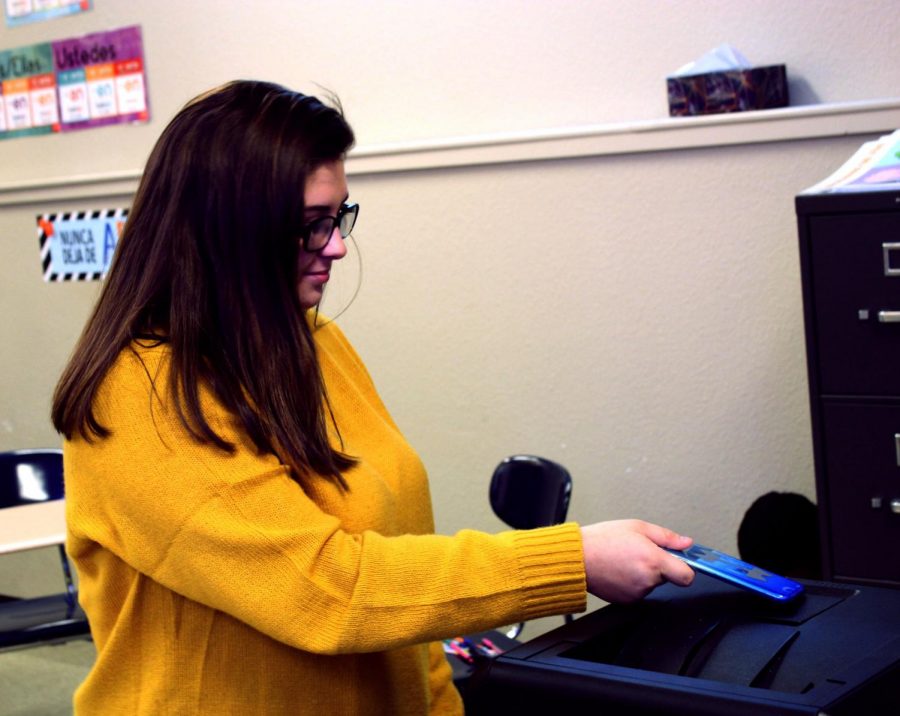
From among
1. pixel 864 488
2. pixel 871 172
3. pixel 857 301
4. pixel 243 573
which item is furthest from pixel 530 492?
pixel 243 573

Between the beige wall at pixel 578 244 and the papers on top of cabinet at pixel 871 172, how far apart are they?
353 millimetres

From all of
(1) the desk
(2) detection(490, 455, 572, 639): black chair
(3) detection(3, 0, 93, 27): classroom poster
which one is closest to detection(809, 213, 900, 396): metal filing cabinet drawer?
(2) detection(490, 455, 572, 639): black chair

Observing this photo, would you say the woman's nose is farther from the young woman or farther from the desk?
the desk

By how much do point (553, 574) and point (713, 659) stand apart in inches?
7.9

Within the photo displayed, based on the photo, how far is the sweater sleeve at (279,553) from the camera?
1.10 meters

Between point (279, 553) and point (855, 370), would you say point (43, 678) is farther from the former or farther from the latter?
point (279, 553)

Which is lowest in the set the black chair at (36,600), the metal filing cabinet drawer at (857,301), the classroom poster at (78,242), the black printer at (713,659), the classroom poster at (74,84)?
the black chair at (36,600)

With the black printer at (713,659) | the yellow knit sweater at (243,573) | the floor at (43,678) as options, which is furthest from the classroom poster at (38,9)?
the black printer at (713,659)

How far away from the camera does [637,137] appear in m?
2.87

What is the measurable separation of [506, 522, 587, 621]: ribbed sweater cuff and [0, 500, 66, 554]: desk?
159 centimetres

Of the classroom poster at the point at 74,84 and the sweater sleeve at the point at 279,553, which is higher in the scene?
the classroom poster at the point at 74,84

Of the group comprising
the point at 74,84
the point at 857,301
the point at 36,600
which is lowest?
the point at 36,600

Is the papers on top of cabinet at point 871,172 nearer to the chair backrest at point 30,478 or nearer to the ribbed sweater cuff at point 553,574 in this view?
the ribbed sweater cuff at point 553,574

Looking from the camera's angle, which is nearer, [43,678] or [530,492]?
[530,492]
